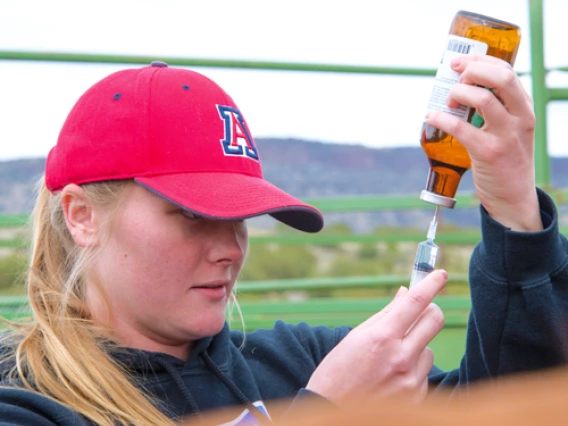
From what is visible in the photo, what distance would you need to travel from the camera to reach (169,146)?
1.26 meters

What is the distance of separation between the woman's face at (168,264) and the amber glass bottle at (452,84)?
35 centimetres

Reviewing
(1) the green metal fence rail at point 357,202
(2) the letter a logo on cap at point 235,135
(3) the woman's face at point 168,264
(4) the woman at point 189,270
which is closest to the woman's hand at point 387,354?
(4) the woman at point 189,270

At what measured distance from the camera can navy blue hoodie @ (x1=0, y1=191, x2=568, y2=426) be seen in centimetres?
116

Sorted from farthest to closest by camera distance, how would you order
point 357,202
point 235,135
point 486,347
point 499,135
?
point 357,202
point 235,135
point 486,347
point 499,135

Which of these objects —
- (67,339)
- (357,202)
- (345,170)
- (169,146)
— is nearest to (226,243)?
(169,146)

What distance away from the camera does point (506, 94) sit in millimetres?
1101

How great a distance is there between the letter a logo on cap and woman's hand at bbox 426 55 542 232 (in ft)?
1.14

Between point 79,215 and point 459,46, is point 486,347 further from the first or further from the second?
point 79,215

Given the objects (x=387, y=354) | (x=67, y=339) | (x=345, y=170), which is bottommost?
(x=345, y=170)

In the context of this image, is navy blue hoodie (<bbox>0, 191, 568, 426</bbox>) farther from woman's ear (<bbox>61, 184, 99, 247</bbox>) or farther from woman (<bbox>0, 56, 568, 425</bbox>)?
woman's ear (<bbox>61, 184, 99, 247</bbox>)

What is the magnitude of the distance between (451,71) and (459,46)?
4 cm

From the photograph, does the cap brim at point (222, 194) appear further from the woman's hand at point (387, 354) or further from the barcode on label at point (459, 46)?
the barcode on label at point (459, 46)

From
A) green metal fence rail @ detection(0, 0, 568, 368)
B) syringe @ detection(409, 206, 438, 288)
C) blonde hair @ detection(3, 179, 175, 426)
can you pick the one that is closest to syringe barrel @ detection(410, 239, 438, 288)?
syringe @ detection(409, 206, 438, 288)

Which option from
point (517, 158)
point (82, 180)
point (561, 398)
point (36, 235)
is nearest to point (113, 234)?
point (82, 180)
